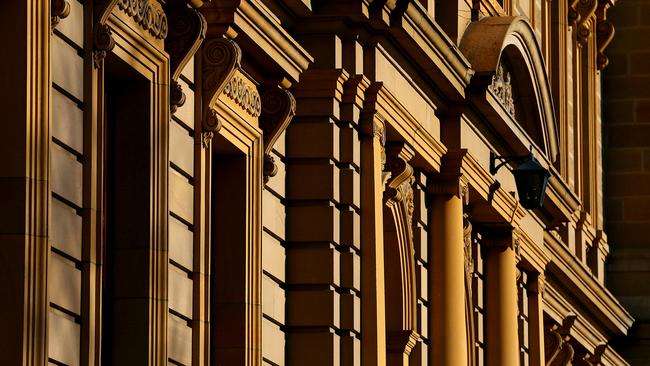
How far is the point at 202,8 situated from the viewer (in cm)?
2408

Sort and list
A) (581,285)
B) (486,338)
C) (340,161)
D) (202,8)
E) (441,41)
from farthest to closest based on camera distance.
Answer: (581,285) → (486,338) → (441,41) → (340,161) → (202,8)

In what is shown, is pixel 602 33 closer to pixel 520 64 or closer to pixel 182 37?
pixel 520 64

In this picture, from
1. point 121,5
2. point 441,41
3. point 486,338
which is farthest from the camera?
point 486,338

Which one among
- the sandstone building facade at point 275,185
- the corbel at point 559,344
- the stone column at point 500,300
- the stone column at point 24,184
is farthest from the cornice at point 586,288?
the stone column at point 24,184

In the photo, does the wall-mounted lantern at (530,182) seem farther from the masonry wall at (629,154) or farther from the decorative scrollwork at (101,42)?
the masonry wall at (629,154)

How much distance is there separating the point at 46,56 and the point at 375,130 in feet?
33.5

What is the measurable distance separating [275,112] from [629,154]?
3038 centimetres

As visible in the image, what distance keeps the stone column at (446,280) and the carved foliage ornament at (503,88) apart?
7.89ft

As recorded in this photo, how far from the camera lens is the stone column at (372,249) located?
28.7 metres

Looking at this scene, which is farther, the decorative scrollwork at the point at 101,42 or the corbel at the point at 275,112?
the corbel at the point at 275,112

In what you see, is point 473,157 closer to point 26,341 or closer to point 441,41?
point 441,41

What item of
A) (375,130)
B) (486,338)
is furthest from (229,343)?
(486,338)

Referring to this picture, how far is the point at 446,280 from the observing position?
33469mm

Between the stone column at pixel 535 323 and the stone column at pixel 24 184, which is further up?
the stone column at pixel 535 323
